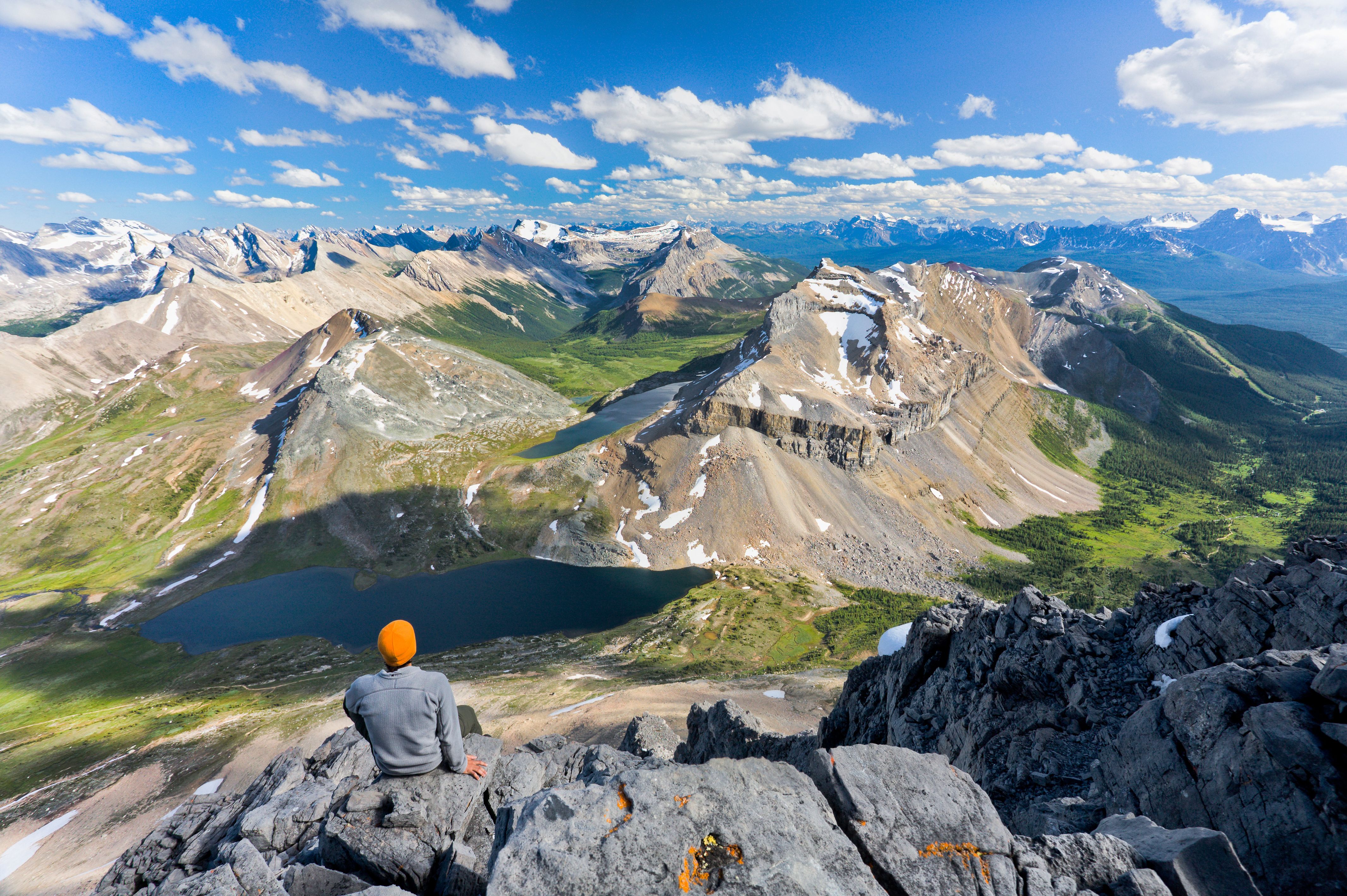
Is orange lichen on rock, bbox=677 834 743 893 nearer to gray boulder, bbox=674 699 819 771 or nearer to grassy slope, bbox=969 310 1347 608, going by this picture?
gray boulder, bbox=674 699 819 771

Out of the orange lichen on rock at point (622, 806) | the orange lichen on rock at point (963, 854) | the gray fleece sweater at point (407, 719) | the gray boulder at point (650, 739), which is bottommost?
the gray boulder at point (650, 739)

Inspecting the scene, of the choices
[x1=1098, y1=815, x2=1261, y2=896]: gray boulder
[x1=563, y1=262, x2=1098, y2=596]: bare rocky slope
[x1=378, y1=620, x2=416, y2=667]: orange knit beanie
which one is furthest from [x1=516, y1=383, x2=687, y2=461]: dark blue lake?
[x1=1098, y1=815, x2=1261, y2=896]: gray boulder

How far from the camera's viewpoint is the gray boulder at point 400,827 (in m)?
8.27

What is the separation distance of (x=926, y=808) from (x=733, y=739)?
57.9ft

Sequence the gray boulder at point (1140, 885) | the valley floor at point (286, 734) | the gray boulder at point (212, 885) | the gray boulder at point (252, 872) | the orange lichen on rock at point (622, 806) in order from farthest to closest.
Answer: the valley floor at point (286, 734) < the gray boulder at point (212, 885) < the gray boulder at point (252, 872) < the gray boulder at point (1140, 885) < the orange lichen on rock at point (622, 806)

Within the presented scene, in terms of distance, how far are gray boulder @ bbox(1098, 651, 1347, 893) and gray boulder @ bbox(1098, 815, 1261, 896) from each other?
0.17 m

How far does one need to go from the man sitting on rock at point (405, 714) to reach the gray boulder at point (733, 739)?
14.7 metres

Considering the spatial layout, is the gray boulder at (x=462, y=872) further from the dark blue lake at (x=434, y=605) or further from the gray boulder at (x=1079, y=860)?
the dark blue lake at (x=434, y=605)

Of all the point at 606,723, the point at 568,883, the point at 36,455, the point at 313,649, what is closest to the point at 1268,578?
the point at 568,883

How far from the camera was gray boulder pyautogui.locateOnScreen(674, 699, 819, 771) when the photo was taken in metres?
22.5

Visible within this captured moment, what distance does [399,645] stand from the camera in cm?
799

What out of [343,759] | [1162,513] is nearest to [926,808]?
[343,759]

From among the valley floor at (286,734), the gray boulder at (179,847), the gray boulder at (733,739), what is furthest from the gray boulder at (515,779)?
the valley floor at (286,734)

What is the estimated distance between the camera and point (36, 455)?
453ft
